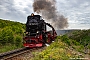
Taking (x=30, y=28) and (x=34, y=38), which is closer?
(x=34, y=38)

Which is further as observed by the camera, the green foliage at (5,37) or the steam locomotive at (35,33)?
the green foliage at (5,37)

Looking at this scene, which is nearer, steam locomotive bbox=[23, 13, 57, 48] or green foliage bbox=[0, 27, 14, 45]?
steam locomotive bbox=[23, 13, 57, 48]

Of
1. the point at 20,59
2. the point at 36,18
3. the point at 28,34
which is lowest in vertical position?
the point at 20,59

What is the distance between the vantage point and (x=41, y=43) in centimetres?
2039

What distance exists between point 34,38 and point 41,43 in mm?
974

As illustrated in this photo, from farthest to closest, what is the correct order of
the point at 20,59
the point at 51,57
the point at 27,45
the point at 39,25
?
the point at 39,25 < the point at 27,45 < the point at 20,59 < the point at 51,57

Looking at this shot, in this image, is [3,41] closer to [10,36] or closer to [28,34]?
[10,36]

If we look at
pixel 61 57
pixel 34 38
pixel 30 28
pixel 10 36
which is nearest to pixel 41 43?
pixel 34 38

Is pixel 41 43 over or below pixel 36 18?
below

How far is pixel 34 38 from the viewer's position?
2014 centimetres

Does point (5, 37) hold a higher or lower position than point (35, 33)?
lower

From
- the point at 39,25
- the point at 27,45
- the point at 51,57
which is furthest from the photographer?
the point at 39,25

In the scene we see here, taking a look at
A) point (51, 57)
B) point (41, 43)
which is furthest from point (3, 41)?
point (51, 57)

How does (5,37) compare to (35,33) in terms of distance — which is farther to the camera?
(5,37)
